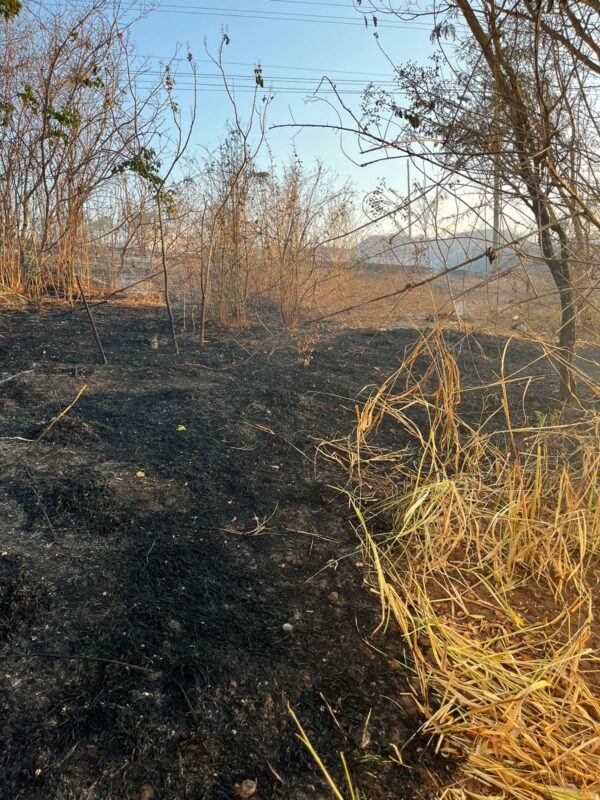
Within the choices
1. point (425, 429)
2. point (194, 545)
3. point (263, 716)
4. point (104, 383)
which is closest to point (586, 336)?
point (425, 429)

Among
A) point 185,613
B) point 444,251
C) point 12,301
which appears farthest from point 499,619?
point 12,301

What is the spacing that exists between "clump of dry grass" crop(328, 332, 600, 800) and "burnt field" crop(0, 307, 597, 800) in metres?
0.11

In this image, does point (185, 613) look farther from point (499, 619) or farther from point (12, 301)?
point (12, 301)

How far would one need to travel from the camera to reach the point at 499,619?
1940mm

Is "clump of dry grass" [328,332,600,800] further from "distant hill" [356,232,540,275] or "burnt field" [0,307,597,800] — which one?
"distant hill" [356,232,540,275]

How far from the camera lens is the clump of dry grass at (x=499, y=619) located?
4.52 ft

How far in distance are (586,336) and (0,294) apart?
675 centimetres

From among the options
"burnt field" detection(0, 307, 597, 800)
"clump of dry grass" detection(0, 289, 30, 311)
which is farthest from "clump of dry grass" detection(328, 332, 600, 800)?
"clump of dry grass" detection(0, 289, 30, 311)

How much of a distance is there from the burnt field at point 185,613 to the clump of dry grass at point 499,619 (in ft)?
0.35

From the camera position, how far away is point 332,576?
2082 mm

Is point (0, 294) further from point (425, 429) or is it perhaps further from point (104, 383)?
point (425, 429)

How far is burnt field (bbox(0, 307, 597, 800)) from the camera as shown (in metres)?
1.33

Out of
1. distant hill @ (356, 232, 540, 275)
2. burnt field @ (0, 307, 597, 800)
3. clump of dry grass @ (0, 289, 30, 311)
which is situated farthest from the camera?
clump of dry grass @ (0, 289, 30, 311)

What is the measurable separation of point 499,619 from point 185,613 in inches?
41.6
